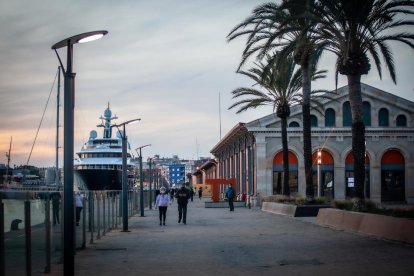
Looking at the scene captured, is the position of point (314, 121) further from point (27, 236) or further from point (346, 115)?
point (27, 236)

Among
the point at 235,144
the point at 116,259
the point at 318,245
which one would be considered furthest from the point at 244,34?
the point at 235,144

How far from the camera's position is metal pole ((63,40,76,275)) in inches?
384

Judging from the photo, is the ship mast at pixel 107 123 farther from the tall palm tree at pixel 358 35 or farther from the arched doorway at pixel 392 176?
the tall palm tree at pixel 358 35

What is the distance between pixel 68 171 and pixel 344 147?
4752 cm

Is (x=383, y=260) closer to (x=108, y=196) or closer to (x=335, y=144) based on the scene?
(x=108, y=196)

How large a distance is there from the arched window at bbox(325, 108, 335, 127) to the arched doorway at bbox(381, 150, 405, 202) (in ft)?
19.0

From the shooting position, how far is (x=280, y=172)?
2135 inches

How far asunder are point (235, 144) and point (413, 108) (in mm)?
19121

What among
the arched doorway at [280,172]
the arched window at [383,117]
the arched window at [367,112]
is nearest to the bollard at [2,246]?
the arched doorway at [280,172]

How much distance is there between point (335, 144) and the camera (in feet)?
181

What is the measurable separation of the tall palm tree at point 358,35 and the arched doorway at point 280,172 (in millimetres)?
31394

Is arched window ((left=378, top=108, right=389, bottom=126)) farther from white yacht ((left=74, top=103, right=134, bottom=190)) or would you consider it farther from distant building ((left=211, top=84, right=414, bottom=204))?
white yacht ((left=74, top=103, right=134, bottom=190))

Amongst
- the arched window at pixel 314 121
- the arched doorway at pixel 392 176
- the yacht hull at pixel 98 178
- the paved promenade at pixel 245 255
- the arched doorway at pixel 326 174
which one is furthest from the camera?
the yacht hull at pixel 98 178

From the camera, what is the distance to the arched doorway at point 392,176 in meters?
56.1
